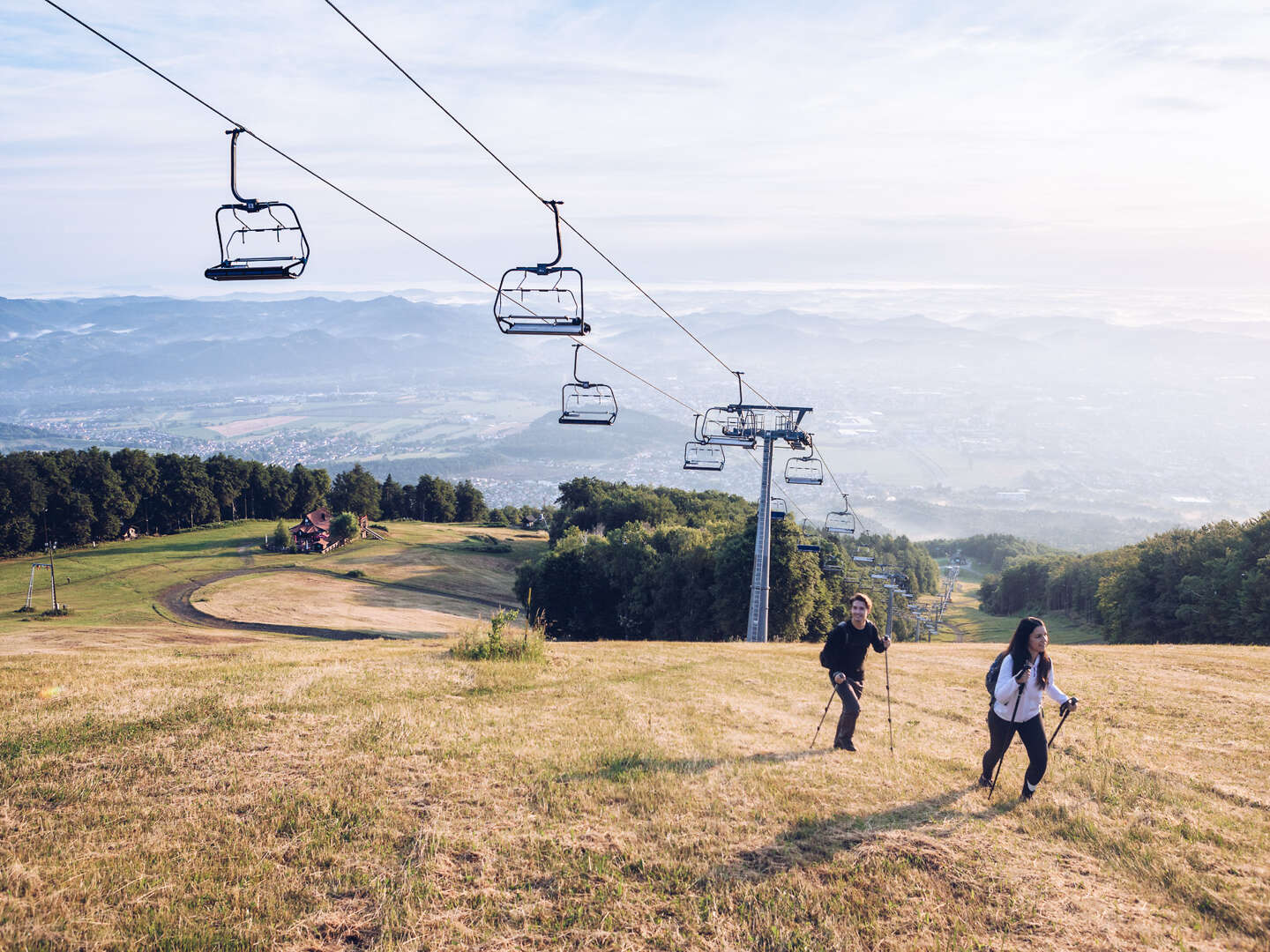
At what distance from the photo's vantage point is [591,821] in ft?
31.1

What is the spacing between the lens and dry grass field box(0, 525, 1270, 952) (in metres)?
7.25

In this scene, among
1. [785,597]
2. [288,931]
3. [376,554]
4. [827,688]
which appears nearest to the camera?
[288,931]

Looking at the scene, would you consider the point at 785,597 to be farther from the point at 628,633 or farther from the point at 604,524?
the point at 604,524

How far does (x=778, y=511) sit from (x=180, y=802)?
2827 cm

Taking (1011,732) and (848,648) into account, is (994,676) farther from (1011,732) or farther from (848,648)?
(848,648)

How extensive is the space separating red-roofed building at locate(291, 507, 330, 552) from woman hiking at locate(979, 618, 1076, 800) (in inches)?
3487

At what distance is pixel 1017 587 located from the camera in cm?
13088

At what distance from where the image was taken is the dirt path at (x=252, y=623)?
5181 centimetres

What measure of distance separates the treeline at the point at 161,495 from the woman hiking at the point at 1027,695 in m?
98.9

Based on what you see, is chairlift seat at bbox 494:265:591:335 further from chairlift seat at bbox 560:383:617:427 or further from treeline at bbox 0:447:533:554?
treeline at bbox 0:447:533:554

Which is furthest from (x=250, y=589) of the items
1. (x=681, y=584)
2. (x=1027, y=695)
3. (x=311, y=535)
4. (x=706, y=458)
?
(x=1027, y=695)

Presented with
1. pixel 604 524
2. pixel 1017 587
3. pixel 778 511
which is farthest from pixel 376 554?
pixel 1017 587

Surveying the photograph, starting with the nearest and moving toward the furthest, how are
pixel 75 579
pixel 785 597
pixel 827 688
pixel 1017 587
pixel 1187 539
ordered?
1. pixel 827 688
2. pixel 785 597
3. pixel 1187 539
4. pixel 75 579
5. pixel 1017 587

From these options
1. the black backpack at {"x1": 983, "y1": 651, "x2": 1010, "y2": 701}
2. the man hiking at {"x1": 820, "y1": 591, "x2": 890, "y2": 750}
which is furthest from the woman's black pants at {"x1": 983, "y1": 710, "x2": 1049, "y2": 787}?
the man hiking at {"x1": 820, "y1": 591, "x2": 890, "y2": 750}
